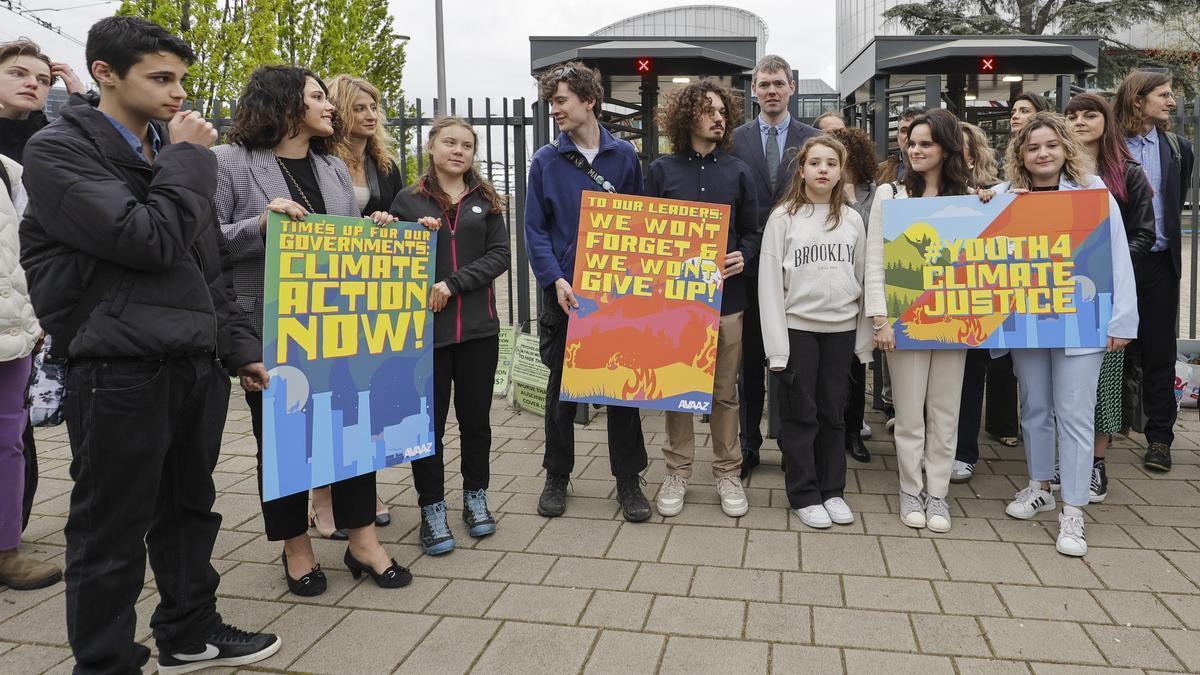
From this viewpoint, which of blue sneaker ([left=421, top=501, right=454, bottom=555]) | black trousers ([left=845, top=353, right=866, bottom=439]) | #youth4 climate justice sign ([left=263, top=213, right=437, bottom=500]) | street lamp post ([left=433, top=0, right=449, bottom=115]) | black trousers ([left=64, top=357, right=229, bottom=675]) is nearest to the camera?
black trousers ([left=64, top=357, right=229, bottom=675])

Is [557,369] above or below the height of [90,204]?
below

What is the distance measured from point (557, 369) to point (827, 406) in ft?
4.52

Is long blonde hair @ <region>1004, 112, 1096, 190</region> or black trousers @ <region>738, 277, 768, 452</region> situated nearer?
long blonde hair @ <region>1004, 112, 1096, 190</region>

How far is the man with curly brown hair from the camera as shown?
4.00 meters

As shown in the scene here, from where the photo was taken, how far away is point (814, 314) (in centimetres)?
384

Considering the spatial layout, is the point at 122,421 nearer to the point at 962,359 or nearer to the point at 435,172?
the point at 435,172

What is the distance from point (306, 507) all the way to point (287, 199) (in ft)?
4.03

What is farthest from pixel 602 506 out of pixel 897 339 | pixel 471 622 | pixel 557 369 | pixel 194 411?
pixel 194 411

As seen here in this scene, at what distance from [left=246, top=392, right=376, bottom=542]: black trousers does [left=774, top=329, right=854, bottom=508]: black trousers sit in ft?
6.62

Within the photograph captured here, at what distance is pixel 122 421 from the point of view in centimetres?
225

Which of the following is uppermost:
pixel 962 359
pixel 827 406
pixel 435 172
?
pixel 435 172

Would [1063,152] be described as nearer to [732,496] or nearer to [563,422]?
[732,496]

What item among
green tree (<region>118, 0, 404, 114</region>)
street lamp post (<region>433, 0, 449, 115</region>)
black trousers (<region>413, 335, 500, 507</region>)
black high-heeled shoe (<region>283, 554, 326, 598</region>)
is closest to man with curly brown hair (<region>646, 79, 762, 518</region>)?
black trousers (<region>413, 335, 500, 507</region>)

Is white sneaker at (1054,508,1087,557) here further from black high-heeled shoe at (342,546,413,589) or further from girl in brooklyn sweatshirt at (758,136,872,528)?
black high-heeled shoe at (342,546,413,589)
